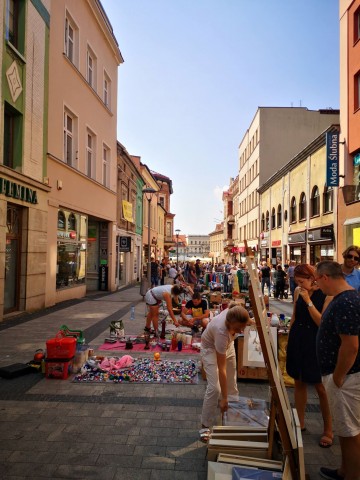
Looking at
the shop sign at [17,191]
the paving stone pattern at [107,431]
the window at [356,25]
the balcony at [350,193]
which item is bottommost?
the paving stone pattern at [107,431]

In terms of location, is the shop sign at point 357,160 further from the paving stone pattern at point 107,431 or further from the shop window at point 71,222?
the paving stone pattern at point 107,431

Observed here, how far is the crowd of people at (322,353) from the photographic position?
3117 mm

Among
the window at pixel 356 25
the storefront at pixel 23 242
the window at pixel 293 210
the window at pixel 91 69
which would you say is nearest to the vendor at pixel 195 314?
the storefront at pixel 23 242

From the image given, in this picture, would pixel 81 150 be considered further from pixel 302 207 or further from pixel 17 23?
Result: pixel 302 207

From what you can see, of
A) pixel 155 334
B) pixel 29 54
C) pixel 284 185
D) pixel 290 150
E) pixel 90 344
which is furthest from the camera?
pixel 290 150

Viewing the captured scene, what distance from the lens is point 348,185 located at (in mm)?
17422

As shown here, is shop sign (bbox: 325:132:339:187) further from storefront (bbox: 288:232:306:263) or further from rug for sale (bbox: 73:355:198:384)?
rug for sale (bbox: 73:355:198:384)

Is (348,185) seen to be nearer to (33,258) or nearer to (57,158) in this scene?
(57,158)

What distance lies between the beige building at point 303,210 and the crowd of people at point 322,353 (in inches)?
579

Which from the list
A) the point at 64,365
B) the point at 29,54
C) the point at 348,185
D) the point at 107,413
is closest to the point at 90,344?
the point at 64,365

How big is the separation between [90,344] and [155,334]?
1.61 metres

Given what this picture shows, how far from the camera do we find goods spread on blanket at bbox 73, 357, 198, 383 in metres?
6.11

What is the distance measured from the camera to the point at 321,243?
20891mm

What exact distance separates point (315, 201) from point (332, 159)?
473cm
